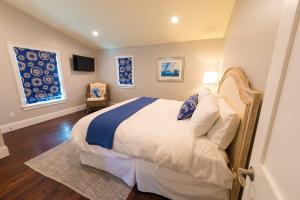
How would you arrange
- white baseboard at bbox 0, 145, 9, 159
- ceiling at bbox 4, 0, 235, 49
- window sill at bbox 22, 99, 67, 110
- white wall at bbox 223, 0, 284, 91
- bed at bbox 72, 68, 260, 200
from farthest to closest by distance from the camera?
window sill at bbox 22, 99, 67, 110 < ceiling at bbox 4, 0, 235, 49 < white baseboard at bbox 0, 145, 9, 159 < bed at bbox 72, 68, 260, 200 < white wall at bbox 223, 0, 284, 91

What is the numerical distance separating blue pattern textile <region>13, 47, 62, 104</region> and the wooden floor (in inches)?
38.5

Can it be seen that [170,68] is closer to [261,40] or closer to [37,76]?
[261,40]

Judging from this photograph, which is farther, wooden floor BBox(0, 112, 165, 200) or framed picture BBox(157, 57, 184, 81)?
framed picture BBox(157, 57, 184, 81)

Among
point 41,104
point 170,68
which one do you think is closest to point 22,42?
point 41,104

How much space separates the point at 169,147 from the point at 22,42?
160 inches

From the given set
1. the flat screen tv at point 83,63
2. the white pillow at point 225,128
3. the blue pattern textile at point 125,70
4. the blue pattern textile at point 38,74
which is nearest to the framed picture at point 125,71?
the blue pattern textile at point 125,70

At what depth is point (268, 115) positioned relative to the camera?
59 centimetres

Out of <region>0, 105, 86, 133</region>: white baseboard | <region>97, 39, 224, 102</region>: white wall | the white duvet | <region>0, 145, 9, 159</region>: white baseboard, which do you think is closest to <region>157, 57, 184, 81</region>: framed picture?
<region>97, 39, 224, 102</region>: white wall

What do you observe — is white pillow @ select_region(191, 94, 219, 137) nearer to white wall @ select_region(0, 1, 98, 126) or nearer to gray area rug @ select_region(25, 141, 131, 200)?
gray area rug @ select_region(25, 141, 131, 200)

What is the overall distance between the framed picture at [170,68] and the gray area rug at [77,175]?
303 centimetres

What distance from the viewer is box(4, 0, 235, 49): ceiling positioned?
256 cm

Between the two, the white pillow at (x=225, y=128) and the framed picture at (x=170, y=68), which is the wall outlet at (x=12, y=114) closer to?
the framed picture at (x=170, y=68)

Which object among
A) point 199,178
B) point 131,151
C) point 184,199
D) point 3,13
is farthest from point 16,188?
point 3,13

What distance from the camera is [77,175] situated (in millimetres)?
1778
